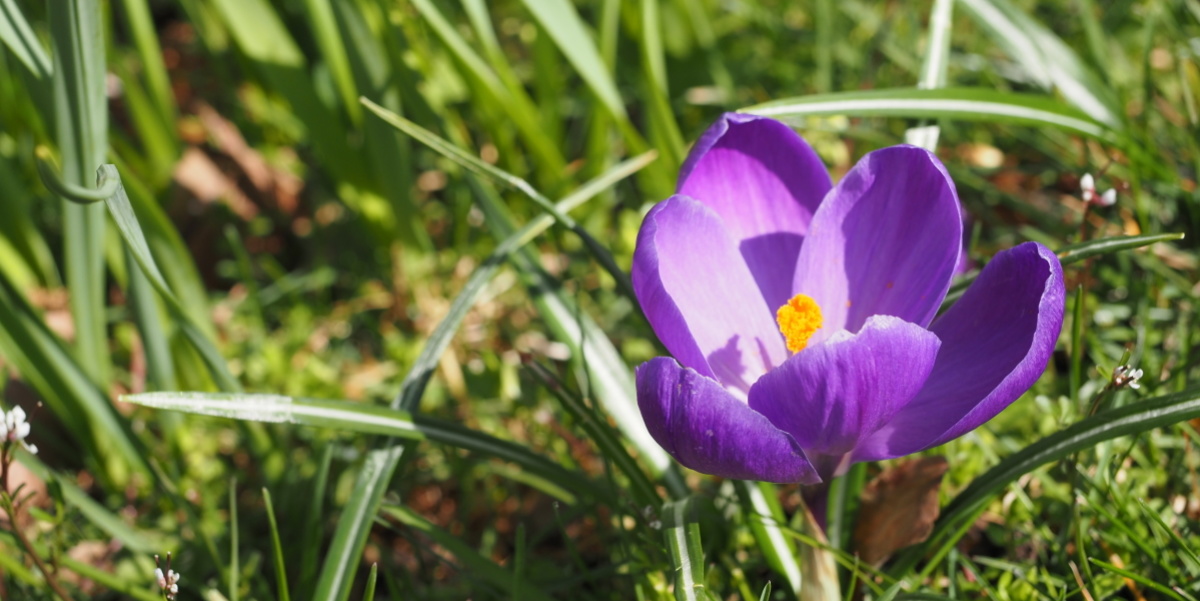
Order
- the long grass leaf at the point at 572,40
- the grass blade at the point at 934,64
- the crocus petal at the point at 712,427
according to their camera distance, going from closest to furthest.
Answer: the crocus petal at the point at 712,427, the grass blade at the point at 934,64, the long grass leaf at the point at 572,40

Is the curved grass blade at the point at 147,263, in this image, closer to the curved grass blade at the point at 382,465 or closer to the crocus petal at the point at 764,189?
the curved grass blade at the point at 382,465

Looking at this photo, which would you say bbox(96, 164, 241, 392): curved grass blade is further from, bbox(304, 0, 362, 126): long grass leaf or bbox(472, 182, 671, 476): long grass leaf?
bbox(304, 0, 362, 126): long grass leaf

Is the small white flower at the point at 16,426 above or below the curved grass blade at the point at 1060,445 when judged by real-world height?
above

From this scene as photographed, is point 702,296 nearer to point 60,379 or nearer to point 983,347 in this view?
point 983,347

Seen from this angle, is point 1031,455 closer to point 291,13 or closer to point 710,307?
point 710,307

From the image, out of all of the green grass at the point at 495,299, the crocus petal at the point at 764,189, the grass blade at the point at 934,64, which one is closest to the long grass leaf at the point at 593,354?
the green grass at the point at 495,299

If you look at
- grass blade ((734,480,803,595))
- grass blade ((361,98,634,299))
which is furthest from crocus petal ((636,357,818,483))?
grass blade ((361,98,634,299))
